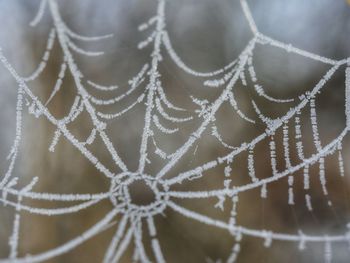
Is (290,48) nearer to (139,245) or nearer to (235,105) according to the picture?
(235,105)

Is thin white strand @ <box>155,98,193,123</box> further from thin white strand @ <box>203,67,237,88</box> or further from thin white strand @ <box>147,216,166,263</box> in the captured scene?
thin white strand @ <box>147,216,166,263</box>

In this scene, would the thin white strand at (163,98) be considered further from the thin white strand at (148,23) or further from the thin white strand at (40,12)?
the thin white strand at (40,12)

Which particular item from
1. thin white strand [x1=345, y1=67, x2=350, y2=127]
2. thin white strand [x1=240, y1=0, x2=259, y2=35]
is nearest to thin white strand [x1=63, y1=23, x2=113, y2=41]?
thin white strand [x1=240, y1=0, x2=259, y2=35]

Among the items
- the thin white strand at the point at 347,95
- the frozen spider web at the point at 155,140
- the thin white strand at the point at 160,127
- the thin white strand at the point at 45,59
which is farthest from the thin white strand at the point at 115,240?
the thin white strand at the point at 347,95

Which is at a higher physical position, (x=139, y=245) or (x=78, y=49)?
(x=78, y=49)

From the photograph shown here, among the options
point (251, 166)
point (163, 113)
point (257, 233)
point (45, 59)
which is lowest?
point (257, 233)

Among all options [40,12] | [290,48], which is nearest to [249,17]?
[290,48]

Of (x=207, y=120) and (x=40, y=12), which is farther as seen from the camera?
(x=207, y=120)

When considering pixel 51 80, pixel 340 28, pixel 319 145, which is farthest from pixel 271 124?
pixel 51 80
